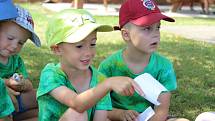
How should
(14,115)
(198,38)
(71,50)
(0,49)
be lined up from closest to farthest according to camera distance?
Result: (71,50) < (0,49) < (14,115) < (198,38)

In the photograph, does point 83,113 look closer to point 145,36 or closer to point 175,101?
point 145,36

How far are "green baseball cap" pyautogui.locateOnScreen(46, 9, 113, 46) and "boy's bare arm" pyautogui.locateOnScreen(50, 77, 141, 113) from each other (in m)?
0.27

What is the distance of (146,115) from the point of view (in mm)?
2861

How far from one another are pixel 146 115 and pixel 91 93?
0.73 metres

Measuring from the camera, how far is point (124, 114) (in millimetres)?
2959

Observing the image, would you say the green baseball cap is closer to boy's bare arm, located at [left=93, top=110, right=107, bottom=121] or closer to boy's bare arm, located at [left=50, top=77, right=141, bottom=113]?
boy's bare arm, located at [left=50, top=77, right=141, bottom=113]

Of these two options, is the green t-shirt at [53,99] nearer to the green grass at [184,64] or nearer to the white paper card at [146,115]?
the white paper card at [146,115]

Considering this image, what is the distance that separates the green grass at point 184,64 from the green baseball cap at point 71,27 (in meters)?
1.60

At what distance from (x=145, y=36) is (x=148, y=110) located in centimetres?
46

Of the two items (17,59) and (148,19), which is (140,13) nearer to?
(148,19)

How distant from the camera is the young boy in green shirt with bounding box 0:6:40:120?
2.86 meters

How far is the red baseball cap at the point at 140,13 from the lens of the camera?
2900mm

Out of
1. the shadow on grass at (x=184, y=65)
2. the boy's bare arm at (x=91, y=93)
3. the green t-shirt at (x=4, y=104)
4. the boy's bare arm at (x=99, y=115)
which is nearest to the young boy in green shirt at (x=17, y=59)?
the green t-shirt at (x=4, y=104)

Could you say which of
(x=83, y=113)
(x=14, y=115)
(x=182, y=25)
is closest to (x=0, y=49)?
(x=14, y=115)
